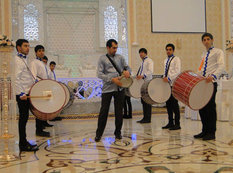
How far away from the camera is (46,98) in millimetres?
3270

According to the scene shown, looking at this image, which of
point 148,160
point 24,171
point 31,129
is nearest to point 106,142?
point 148,160

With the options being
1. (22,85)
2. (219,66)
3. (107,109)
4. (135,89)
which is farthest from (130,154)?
(135,89)

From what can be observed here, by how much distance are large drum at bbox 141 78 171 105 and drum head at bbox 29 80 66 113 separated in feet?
5.49

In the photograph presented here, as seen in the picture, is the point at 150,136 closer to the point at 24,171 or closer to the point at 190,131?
the point at 190,131

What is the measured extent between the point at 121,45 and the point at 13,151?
7.51 m

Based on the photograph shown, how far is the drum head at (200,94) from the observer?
3479mm

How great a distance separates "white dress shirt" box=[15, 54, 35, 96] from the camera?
326 cm

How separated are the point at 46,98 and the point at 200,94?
195 centimetres

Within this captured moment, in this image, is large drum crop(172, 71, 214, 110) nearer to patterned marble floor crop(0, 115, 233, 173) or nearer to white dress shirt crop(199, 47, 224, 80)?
white dress shirt crop(199, 47, 224, 80)

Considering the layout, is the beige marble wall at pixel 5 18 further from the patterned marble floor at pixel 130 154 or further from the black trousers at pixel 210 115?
the black trousers at pixel 210 115

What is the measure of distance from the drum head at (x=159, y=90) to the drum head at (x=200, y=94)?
1.03 m

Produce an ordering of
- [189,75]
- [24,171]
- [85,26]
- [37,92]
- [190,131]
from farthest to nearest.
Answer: [85,26] < [190,131] < [189,75] < [37,92] < [24,171]

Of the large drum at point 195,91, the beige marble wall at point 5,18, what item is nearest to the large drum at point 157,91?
the large drum at point 195,91

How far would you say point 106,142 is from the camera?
3.75 m
